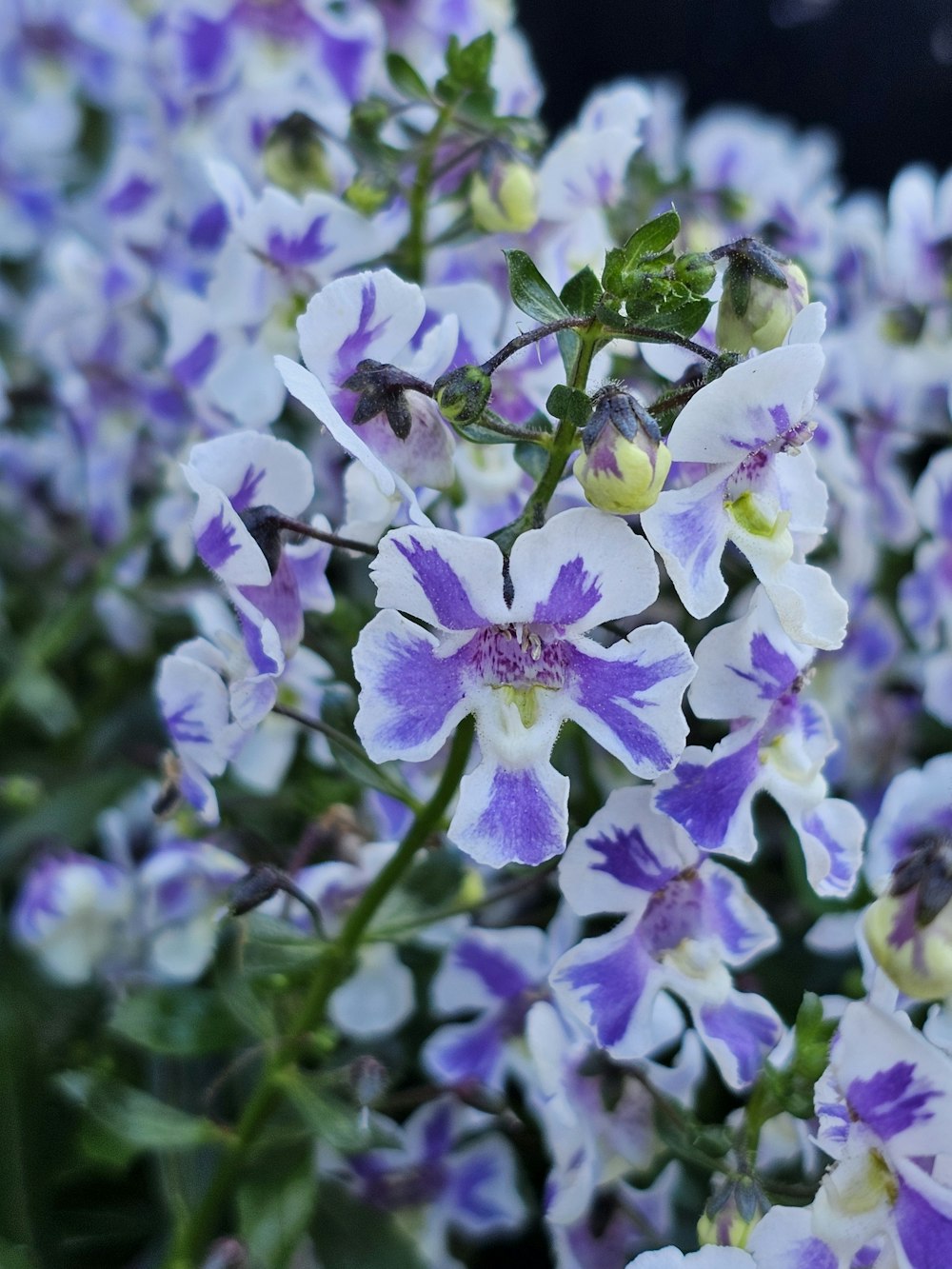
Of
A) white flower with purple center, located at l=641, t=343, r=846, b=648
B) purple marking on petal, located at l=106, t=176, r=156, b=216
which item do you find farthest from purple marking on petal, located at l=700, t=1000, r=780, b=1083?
purple marking on petal, located at l=106, t=176, r=156, b=216

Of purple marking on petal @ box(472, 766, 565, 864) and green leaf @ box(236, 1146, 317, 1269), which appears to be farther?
green leaf @ box(236, 1146, 317, 1269)

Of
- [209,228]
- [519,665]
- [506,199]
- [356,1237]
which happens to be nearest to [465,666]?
[519,665]

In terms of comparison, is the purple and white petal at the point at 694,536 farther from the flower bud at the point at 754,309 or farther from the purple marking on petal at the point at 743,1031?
the purple marking on petal at the point at 743,1031

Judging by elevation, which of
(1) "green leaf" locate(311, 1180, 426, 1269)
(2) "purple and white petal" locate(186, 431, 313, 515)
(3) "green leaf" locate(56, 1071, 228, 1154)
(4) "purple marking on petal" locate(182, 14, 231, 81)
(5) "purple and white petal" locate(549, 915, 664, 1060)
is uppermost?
(4) "purple marking on petal" locate(182, 14, 231, 81)

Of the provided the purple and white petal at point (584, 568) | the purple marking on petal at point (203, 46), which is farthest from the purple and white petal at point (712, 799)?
the purple marking on petal at point (203, 46)

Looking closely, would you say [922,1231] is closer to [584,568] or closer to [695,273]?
[584,568]

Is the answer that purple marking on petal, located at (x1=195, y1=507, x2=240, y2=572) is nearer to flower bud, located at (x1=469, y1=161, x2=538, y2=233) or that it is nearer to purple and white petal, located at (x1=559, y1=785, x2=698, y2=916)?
purple and white petal, located at (x1=559, y1=785, x2=698, y2=916)
